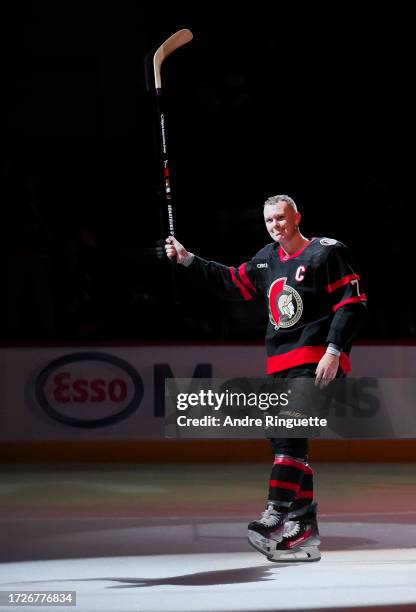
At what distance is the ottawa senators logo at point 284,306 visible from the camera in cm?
512

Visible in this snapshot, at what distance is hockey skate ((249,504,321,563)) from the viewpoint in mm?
5230

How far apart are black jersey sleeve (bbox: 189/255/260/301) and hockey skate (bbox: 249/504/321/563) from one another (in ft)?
A: 3.16

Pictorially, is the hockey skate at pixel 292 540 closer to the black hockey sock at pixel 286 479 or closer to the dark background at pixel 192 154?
the black hockey sock at pixel 286 479

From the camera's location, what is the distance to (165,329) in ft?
35.1

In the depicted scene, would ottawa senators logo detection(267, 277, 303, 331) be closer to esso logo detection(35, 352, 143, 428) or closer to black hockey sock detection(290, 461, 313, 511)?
black hockey sock detection(290, 461, 313, 511)

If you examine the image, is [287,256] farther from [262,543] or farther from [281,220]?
[262,543]

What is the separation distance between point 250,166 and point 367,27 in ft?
7.58

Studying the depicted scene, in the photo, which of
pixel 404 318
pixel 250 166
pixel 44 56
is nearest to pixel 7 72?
pixel 44 56

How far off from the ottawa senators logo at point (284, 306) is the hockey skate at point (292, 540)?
80 cm

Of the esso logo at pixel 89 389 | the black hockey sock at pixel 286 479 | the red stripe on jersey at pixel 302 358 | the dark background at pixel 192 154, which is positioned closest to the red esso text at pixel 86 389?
the esso logo at pixel 89 389

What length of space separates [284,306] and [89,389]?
17.6 ft

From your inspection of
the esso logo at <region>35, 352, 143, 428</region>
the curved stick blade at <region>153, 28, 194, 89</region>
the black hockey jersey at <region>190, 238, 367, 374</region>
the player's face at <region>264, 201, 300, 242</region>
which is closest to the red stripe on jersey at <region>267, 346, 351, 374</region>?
the black hockey jersey at <region>190, 238, 367, 374</region>

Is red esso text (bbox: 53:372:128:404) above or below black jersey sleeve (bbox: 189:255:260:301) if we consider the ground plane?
below

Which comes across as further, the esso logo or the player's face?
the esso logo
